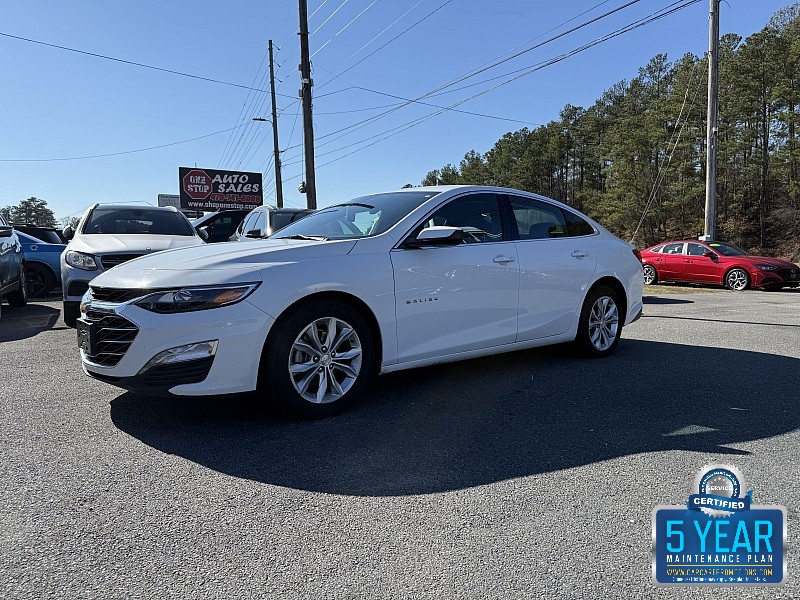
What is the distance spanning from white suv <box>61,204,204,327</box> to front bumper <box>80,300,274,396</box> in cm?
325

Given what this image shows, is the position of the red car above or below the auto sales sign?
below

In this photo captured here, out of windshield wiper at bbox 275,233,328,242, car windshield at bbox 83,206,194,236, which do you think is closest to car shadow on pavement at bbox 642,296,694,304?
car windshield at bbox 83,206,194,236

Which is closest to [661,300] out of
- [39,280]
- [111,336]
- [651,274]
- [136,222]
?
[651,274]

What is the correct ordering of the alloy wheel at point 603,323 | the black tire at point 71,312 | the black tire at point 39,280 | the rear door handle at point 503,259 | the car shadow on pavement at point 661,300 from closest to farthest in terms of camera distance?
the rear door handle at point 503,259 → the alloy wheel at point 603,323 → the black tire at point 71,312 → the black tire at point 39,280 → the car shadow on pavement at point 661,300

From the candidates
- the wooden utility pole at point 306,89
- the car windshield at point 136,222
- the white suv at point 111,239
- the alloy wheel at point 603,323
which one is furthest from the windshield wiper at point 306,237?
the wooden utility pole at point 306,89

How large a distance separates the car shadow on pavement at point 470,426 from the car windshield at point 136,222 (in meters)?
4.44

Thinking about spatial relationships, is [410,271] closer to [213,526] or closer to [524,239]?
[524,239]

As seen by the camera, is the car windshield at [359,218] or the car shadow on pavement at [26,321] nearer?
the car windshield at [359,218]

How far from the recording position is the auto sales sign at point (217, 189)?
39125 millimetres

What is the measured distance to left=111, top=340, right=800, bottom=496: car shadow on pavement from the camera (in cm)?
300

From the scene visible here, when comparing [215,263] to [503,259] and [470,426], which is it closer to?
[470,426]

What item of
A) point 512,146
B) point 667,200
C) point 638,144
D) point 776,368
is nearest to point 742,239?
point 667,200

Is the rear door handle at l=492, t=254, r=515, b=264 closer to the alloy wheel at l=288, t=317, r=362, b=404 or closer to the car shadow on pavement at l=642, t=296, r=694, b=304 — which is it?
the alloy wheel at l=288, t=317, r=362, b=404

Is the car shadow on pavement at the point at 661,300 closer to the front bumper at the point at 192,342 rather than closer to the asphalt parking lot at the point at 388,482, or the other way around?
the asphalt parking lot at the point at 388,482
